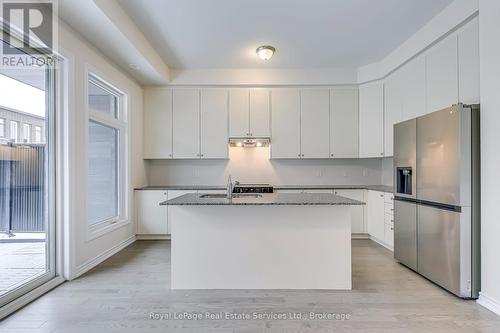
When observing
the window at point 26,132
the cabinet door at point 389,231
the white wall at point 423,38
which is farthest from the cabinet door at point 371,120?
the window at point 26,132

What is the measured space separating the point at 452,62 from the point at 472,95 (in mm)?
508

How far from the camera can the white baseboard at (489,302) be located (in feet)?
7.34

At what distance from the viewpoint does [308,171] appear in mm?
5277

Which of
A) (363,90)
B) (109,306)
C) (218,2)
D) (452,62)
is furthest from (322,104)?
(109,306)

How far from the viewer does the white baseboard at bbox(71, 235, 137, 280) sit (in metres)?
3.07

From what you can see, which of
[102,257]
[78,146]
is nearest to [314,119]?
[78,146]

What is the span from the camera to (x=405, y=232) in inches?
128

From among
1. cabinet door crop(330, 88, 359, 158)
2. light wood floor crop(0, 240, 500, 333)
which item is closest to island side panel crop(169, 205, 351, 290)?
light wood floor crop(0, 240, 500, 333)

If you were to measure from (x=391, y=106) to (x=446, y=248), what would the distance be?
2.45m

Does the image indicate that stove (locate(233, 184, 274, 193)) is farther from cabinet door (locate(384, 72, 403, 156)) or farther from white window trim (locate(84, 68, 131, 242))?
cabinet door (locate(384, 72, 403, 156))

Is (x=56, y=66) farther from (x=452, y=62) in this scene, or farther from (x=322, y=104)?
(x=452, y=62)

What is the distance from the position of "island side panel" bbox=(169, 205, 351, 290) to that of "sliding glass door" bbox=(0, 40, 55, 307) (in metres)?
1.32

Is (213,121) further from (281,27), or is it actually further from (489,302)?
(489,302)

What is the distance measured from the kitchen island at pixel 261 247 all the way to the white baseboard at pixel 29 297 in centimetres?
119
